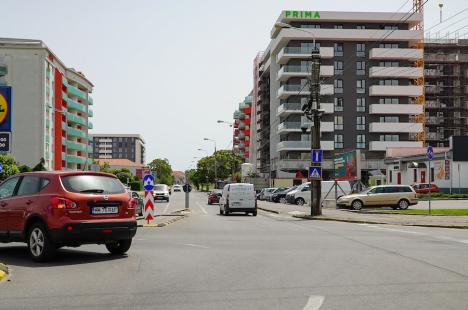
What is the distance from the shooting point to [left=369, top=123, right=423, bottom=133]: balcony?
87.1 metres

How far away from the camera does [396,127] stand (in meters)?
87.4

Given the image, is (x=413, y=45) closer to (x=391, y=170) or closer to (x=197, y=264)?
(x=391, y=170)

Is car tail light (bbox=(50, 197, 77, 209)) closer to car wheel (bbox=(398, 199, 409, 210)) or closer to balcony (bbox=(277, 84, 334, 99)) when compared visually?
car wheel (bbox=(398, 199, 409, 210))

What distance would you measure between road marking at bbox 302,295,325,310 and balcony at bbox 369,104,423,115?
82.2m

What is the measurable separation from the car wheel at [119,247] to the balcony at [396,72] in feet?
264

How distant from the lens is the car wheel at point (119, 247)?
11648mm

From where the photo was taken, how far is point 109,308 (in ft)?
21.4

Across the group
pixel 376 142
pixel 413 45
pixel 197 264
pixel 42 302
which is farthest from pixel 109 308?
pixel 413 45

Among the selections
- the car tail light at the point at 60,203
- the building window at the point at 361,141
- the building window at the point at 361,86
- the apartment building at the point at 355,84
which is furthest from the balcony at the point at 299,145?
the car tail light at the point at 60,203

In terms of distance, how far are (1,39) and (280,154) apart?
44.7 metres

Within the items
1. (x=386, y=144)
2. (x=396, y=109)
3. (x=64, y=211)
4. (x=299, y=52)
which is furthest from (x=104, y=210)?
(x=396, y=109)

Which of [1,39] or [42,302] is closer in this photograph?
[42,302]

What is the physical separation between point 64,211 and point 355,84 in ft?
270

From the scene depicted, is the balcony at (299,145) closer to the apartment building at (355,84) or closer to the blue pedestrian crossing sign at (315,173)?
the apartment building at (355,84)
